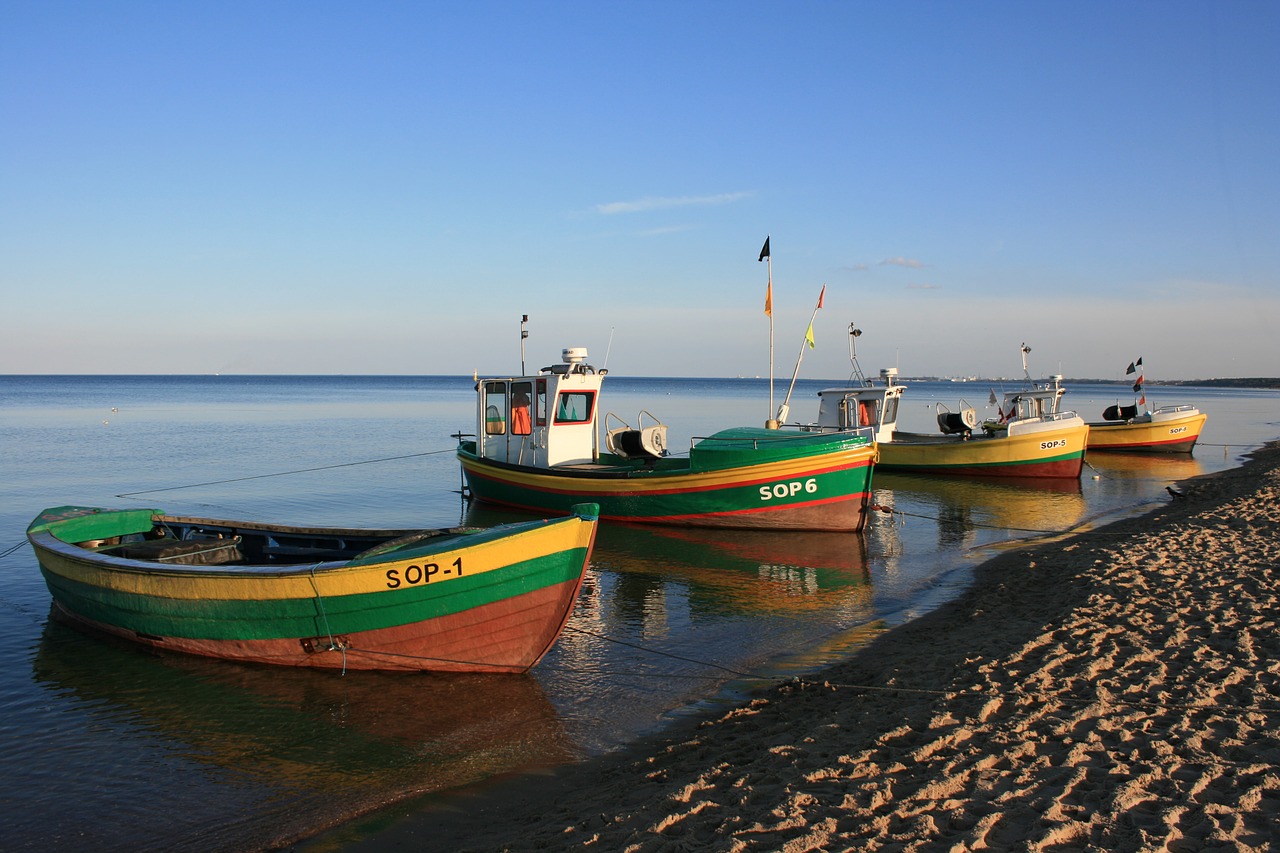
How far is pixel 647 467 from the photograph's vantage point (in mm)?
18109

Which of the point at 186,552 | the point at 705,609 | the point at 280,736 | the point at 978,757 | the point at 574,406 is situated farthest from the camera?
the point at 574,406

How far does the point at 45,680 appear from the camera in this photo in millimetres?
8648

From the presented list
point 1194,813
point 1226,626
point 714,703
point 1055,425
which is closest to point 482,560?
point 714,703

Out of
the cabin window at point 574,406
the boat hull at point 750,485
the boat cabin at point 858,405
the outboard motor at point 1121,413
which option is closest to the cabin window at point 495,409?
the cabin window at point 574,406

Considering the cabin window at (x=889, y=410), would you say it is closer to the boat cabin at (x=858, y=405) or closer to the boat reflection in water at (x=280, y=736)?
the boat cabin at (x=858, y=405)

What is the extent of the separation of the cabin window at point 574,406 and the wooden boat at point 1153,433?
23631 millimetres

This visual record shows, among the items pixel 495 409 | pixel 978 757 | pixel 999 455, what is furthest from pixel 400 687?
pixel 999 455

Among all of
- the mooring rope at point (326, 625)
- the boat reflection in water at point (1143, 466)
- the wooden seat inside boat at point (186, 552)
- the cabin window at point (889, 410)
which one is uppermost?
the cabin window at point (889, 410)

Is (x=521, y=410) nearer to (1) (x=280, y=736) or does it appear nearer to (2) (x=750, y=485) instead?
(2) (x=750, y=485)

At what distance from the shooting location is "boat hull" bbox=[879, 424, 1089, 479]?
2525cm

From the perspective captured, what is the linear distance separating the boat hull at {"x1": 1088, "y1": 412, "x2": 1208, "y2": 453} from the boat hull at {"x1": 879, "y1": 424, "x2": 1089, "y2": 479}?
339 inches

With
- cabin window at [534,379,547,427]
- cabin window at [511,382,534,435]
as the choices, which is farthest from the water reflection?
cabin window at [511,382,534,435]

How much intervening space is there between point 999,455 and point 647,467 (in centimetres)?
1313

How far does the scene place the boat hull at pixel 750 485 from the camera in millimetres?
16312
